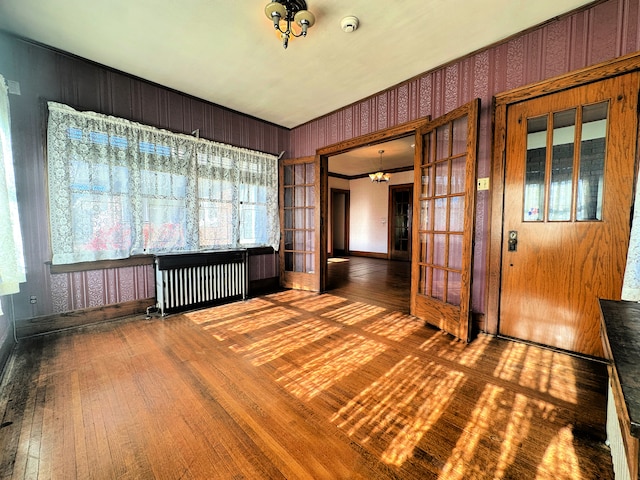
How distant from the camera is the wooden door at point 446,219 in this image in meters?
2.55

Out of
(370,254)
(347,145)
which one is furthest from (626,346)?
(370,254)

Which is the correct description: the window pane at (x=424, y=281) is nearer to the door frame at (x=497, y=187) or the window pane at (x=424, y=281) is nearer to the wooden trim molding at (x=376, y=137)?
the door frame at (x=497, y=187)

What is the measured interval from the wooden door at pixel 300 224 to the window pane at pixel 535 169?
2.75 m

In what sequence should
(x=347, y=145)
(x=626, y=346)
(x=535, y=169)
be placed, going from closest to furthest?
(x=626, y=346), (x=535, y=169), (x=347, y=145)

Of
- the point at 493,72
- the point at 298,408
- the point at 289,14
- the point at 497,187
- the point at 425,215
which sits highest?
the point at 289,14

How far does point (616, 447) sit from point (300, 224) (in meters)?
4.16

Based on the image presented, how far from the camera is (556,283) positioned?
2.35 meters

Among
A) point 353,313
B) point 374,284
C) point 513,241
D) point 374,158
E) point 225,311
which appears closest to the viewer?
point 513,241

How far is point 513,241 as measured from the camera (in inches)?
101

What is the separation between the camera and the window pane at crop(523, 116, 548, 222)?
2.43 meters

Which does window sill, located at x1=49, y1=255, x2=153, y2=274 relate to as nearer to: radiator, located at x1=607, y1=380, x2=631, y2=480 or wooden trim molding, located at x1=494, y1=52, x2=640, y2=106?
radiator, located at x1=607, y1=380, x2=631, y2=480

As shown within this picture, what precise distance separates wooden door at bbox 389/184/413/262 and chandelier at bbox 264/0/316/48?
21.7ft

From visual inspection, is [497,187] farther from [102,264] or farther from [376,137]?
[102,264]

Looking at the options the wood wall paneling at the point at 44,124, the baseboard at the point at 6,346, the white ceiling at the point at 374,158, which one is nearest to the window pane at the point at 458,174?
the white ceiling at the point at 374,158
